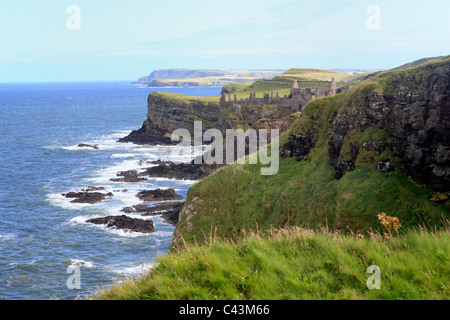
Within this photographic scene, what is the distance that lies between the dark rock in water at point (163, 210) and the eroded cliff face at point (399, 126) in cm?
2639

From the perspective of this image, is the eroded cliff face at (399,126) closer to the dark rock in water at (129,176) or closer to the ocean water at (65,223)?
the ocean water at (65,223)

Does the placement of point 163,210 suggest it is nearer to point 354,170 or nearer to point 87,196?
point 87,196

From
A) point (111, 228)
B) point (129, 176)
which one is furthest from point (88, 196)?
point (111, 228)

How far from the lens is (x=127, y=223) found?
179 ft

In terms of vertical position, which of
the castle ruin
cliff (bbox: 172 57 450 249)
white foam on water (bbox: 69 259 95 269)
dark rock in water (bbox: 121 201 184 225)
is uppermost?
the castle ruin

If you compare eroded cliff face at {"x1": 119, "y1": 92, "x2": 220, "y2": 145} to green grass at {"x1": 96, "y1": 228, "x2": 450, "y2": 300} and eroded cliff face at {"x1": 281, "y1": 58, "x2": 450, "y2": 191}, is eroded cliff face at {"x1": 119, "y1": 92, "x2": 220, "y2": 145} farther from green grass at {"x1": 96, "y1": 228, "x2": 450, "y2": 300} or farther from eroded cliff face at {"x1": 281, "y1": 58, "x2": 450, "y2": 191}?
green grass at {"x1": 96, "y1": 228, "x2": 450, "y2": 300}

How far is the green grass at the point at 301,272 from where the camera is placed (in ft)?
28.7

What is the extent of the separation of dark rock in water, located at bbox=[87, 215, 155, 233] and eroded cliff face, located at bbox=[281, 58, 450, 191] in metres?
26.6

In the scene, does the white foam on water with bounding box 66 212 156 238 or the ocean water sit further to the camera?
the white foam on water with bounding box 66 212 156 238

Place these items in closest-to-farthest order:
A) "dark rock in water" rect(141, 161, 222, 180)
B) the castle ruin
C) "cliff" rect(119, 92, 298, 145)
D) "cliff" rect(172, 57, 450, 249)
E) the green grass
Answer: the green grass → "cliff" rect(172, 57, 450, 249) → "dark rock in water" rect(141, 161, 222, 180) → the castle ruin → "cliff" rect(119, 92, 298, 145)

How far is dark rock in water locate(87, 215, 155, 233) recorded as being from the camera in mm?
53453

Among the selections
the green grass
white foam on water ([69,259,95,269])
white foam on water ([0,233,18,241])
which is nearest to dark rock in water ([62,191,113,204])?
white foam on water ([0,233,18,241])

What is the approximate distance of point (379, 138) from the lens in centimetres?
3312

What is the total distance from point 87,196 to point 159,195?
11.6 metres
